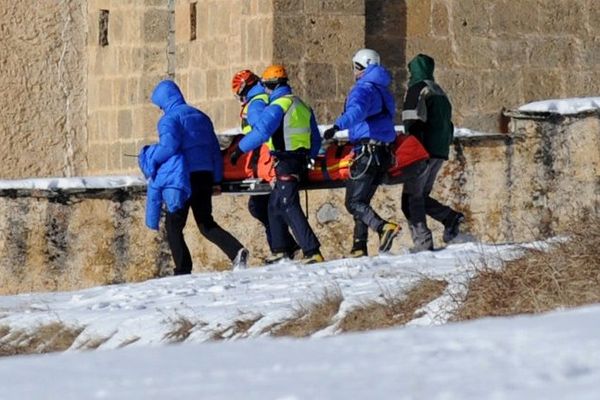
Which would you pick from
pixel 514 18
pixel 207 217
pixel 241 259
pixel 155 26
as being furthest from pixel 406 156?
pixel 155 26

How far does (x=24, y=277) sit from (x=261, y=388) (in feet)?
36.0

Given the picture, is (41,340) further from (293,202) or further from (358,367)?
(358,367)

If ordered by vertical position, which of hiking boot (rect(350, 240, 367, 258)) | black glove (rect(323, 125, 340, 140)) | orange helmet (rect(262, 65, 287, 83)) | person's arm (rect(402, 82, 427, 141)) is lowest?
hiking boot (rect(350, 240, 367, 258))

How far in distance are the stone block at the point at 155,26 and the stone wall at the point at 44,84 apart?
923 millimetres

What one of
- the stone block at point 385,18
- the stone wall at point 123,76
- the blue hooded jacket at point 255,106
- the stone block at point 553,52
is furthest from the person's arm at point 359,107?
the stone wall at point 123,76

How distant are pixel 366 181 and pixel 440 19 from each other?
14.2 ft

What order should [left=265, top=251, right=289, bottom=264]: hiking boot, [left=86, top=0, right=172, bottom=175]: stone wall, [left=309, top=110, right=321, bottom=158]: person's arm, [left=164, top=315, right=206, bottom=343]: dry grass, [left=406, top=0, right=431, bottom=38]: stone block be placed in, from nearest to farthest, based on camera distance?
[left=164, top=315, right=206, bottom=343]: dry grass, [left=309, top=110, right=321, bottom=158]: person's arm, [left=265, top=251, right=289, bottom=264]: hiking boot, [left=406, top=0, right=431, bottom=38]: stone block, [left=86, top=0, right=172, bottom=175]: stone wall

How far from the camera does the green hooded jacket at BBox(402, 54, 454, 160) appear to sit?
16281mm

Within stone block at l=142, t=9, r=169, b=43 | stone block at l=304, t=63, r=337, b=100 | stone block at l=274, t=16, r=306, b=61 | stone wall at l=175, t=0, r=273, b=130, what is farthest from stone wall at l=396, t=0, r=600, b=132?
stone block at l=142, t=9, r=169, b=43

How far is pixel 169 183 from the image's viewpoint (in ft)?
52.3

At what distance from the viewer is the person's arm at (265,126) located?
15.6m

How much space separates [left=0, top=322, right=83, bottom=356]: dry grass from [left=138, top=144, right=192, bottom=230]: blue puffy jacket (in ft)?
9.25

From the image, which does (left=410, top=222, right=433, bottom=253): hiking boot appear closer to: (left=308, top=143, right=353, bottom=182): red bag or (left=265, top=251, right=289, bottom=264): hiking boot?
(left=308, top=143, right=353, bottom=182): red bag

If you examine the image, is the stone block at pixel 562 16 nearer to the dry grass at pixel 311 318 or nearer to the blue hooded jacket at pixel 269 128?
the blue hooded jacket at pixel 269 128
